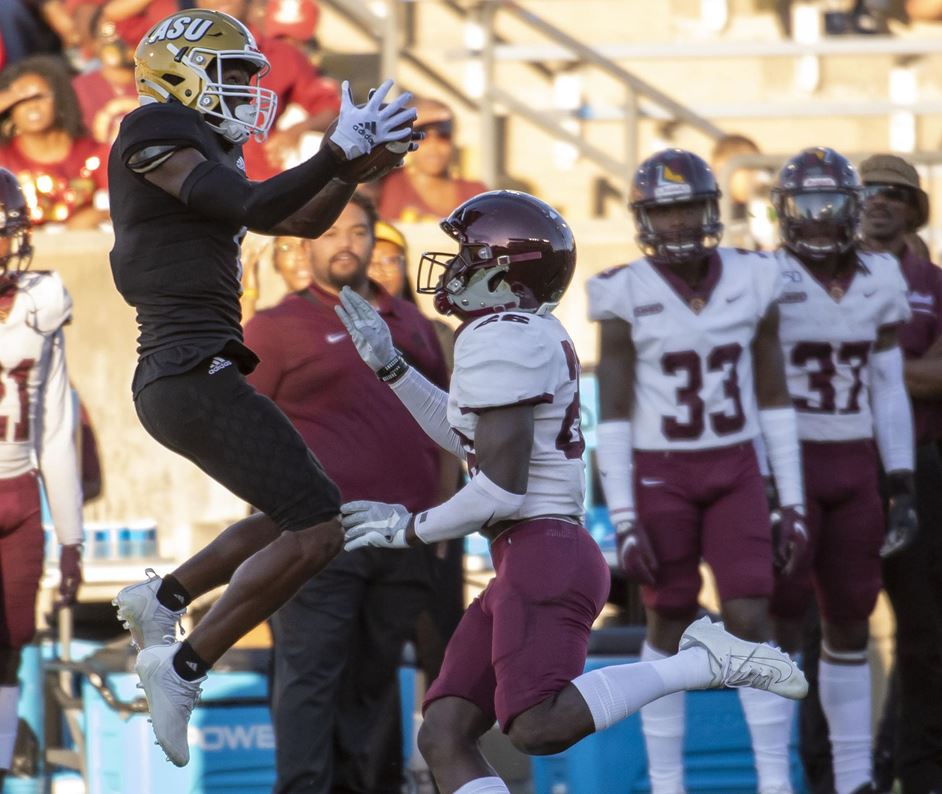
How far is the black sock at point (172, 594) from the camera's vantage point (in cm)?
512

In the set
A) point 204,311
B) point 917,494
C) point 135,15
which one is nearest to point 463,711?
point 204,311

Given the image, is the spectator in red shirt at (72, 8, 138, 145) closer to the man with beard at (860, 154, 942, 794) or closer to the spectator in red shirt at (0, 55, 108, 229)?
the spectator in red shirt at (0, 55, 108, 229)

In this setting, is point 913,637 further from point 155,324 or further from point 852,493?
point 155,324

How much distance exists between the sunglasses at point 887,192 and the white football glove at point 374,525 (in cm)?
294

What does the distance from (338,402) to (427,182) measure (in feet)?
10.3

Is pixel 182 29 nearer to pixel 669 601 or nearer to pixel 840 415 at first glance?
pixel 669 601

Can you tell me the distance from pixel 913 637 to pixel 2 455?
303cm

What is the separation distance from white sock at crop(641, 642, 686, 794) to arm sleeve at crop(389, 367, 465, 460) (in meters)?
1.37

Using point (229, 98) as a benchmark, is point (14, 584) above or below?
below

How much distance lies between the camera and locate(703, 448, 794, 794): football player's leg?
Result: 19.6ft

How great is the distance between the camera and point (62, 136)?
360 inches

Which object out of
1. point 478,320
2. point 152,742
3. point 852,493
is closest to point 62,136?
point 152,742

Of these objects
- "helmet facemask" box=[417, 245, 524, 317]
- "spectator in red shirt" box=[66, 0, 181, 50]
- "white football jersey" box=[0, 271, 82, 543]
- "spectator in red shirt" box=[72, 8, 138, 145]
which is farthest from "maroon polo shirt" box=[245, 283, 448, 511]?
"spectator in red shirt" box=[66, 0, 181, 50]

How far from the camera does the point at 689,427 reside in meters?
6.18
